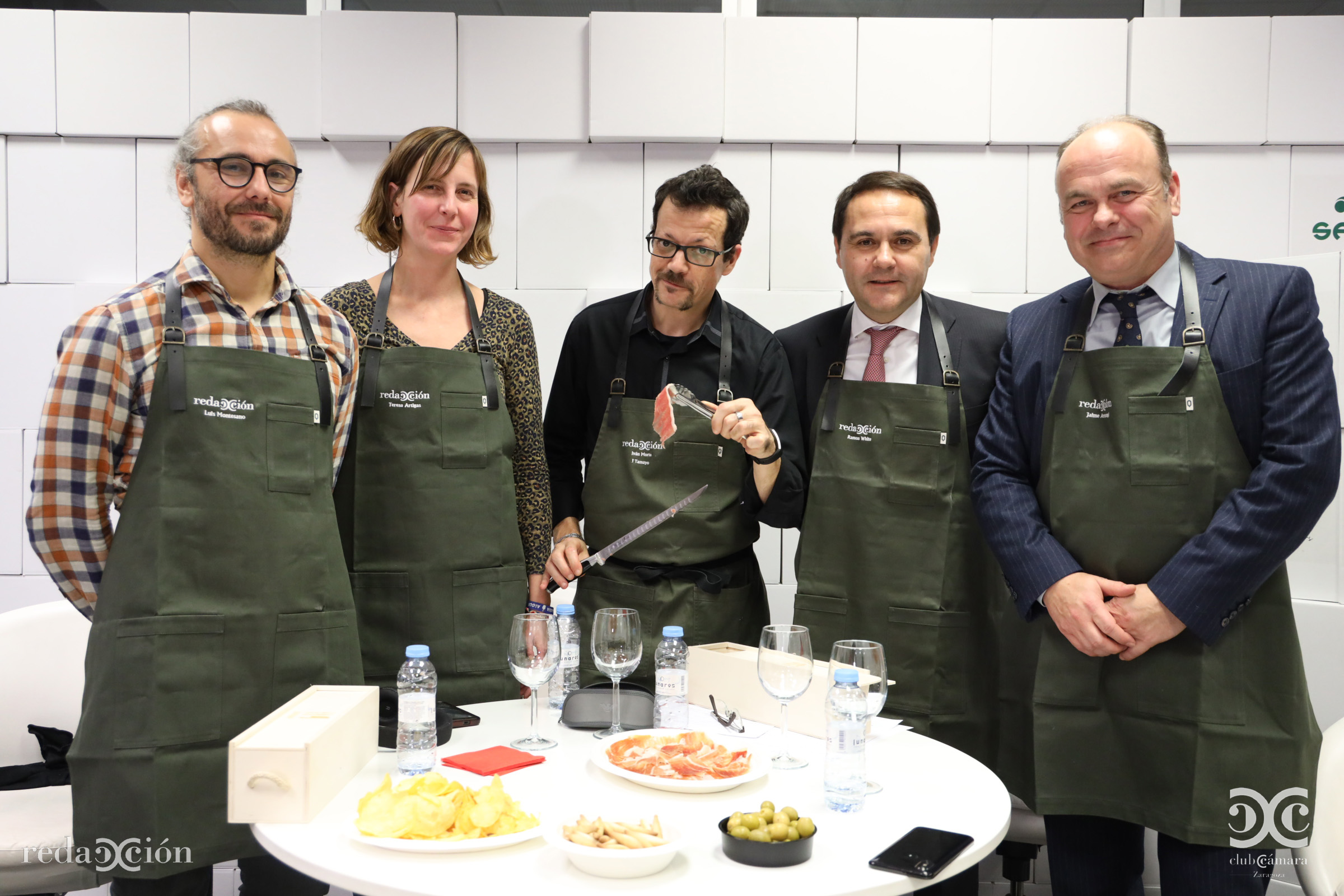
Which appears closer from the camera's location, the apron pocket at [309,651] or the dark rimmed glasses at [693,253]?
the apron pocket at [309,651]

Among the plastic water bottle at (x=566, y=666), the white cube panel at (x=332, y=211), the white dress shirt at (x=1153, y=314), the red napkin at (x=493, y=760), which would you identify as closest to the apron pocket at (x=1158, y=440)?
the white dress shirt at (x=1153, y=314)

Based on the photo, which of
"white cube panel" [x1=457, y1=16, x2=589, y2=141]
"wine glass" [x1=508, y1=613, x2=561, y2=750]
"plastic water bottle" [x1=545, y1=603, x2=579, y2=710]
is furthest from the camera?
"white cube panel" [x1=457, y1=16, x2=589, y2=141]

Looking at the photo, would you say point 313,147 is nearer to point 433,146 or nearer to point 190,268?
point 433,146

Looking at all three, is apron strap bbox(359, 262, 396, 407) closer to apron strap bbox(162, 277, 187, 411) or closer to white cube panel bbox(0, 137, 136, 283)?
apron strap bbox(162, 277, 187, 411)

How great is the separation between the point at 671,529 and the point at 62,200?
272 cm

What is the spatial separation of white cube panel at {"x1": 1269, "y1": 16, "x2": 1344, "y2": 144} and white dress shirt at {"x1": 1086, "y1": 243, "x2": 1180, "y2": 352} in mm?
1751

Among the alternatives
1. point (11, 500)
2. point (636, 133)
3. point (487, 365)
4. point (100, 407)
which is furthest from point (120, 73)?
point (100, 407)

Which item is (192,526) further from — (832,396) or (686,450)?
(832,396)

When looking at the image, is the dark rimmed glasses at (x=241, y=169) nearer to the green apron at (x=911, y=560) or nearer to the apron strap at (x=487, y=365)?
the apron strap at (x=487, y=365)

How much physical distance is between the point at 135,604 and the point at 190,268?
2.31ft

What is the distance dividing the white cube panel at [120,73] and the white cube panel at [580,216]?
4.27 ft

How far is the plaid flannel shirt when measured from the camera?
1879 millimetres

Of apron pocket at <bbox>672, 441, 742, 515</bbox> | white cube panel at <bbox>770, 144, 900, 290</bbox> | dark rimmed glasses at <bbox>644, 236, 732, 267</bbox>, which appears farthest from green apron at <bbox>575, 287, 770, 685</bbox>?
white cube panel at <bbox>770, 144, 900, 290</bbox>

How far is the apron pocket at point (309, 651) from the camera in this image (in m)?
2.00
